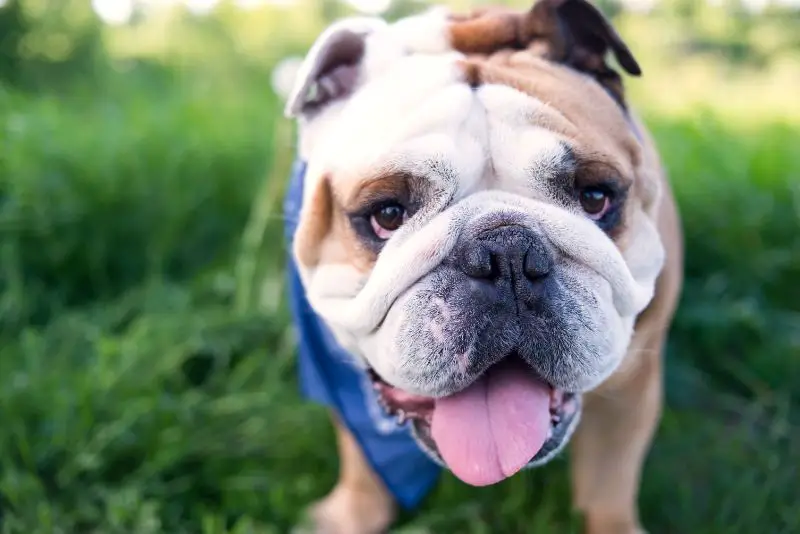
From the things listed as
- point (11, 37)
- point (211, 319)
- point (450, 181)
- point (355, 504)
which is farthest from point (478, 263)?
point (11, 37)

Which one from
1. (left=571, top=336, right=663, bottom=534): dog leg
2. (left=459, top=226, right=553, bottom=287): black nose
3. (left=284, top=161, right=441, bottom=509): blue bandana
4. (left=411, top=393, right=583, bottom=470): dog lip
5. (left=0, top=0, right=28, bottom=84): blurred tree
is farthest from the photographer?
(left=0, top=0, right=28, bottom=84): blurred tree

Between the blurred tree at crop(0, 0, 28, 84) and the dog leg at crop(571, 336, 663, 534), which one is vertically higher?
the blurred tree at crop(0, 0, 28, 84)

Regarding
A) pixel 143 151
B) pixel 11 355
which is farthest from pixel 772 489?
pixel 143 151

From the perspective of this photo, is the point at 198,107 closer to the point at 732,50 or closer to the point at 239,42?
the point at 239,42

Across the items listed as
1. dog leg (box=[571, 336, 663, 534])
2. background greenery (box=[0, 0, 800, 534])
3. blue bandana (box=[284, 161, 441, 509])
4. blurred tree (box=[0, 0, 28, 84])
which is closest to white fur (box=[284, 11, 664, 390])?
dog leg (box=[571, 336, 663, 534])

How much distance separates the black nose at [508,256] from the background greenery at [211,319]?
79cm

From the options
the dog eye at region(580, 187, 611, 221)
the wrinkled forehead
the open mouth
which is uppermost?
the wrinkled forehead

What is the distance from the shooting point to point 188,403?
7.07 feet

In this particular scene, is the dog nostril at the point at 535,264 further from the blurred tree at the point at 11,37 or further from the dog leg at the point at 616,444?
the blurred tree at the point at 11,37

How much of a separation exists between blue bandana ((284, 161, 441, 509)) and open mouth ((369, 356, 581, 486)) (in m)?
0.49

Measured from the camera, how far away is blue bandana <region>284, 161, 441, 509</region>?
75.5 inches

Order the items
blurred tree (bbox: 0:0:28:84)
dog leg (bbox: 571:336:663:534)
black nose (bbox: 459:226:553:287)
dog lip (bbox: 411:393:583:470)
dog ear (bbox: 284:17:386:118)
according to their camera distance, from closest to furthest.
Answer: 1. black nose (bbox: 459:226:553:287)
2. dog lip (bbox: 411:393:583:470)
3. dog ear (bbox: 284:17:386:118)
4. dog leg (bbox: 571:336:663:534)
5. blurred tree (bbox: 0:0:28:84)

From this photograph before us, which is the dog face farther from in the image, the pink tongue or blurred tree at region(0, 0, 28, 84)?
blurred tree at region(0, 0, 28, 84)

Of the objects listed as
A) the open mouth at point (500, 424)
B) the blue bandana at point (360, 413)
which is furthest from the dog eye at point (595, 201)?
the blue bandana at point (360, 413)
